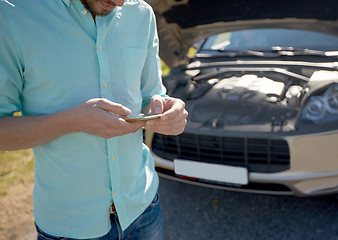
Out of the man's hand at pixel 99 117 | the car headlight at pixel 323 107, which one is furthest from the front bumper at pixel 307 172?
the man's hand at pixel 99 117

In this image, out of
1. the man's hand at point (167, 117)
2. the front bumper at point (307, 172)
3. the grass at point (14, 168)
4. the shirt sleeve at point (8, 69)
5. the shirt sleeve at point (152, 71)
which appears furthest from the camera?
the grass at point (14, 168)

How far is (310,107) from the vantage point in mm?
2244

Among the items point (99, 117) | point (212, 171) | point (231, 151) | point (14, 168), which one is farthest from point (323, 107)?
point (14, 168)

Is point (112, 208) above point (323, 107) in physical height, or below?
above

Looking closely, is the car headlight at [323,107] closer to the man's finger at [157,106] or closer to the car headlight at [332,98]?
the car headlight at [332,98]

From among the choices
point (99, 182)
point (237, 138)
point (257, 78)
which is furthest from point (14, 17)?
point (257, 78)

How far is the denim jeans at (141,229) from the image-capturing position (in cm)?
107

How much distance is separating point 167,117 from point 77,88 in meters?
0.29

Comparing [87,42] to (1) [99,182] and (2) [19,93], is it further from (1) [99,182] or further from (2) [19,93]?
(1) [99,182]

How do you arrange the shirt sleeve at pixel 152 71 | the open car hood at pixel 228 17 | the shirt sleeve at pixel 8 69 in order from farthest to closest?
the open car hood at pixel 228 17 → the shirt sleeve at pixel 152 71 → the shirt sleeve at pixel 8 69

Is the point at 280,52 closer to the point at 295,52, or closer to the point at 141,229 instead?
the point at 295,52

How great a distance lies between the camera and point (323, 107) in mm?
2191

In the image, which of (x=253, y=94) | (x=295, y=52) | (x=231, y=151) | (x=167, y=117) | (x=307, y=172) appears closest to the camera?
(x=167, y=117)

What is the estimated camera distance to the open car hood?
111 inches
